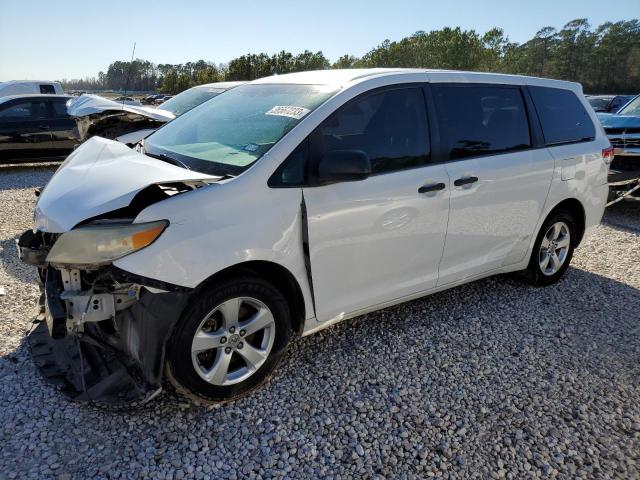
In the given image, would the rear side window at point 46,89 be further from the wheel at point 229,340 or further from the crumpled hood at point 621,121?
the wheel at point 229,340

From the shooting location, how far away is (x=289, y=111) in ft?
10.1

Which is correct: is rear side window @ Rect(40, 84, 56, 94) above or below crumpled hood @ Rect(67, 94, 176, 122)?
above

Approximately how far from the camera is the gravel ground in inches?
95.3

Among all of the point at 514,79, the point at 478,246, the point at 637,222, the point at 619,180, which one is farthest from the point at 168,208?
the point at 637,222

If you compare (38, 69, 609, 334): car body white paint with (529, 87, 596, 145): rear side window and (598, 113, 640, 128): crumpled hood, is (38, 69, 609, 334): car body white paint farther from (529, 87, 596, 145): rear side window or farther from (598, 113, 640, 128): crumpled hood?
(598, 113, 640, 128): crumpled hood

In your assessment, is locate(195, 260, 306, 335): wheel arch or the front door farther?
the front door

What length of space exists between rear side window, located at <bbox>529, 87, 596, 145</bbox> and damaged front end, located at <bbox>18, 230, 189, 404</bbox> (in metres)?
3.43

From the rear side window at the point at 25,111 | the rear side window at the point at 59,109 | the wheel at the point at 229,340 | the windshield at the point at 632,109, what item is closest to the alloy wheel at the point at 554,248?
the wheel at the point at 229,340

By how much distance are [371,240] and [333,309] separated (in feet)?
1.62

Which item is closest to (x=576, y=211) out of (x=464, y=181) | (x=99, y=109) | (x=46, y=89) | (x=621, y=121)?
(x=464, y=181)

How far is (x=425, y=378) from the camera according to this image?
10.3 feet

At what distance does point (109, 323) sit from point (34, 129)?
978cm

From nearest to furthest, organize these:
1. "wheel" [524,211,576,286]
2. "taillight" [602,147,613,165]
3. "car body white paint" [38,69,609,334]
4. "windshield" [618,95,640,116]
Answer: "car body white paint" [38,69,609,334]
"wheel" [524,211,576,286]
"taillight" [602,147,613,165]
"windshield" [618,95,640,116]

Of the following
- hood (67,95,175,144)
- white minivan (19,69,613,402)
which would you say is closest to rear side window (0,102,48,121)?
hood (67,95,175,144)
